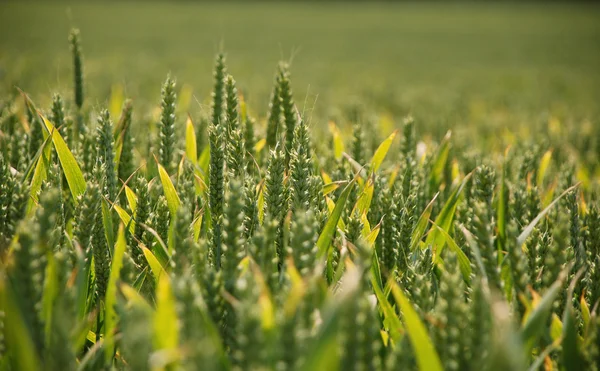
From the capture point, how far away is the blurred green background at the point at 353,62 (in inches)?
209

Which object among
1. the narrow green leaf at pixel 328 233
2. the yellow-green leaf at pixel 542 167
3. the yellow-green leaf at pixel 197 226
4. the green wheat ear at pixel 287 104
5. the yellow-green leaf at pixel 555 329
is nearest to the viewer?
the yellow-green leaf at pixel 555 329

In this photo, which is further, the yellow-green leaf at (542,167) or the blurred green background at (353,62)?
the blurred green background at (353,62)

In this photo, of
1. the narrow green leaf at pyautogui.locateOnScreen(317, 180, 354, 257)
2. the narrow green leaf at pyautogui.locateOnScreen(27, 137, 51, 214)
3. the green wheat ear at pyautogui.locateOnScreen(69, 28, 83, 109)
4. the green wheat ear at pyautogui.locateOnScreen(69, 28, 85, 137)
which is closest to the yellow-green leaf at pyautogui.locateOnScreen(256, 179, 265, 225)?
the narrow green leaf at pyautogui.locateOnScreen(317, 180, 354, 257)

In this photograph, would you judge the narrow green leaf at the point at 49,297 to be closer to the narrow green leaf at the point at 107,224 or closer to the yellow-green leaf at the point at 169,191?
the narrow green leaf at the point at 107,224

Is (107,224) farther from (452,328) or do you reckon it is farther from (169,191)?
(452,328)

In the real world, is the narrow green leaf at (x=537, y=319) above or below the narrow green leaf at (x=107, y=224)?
above

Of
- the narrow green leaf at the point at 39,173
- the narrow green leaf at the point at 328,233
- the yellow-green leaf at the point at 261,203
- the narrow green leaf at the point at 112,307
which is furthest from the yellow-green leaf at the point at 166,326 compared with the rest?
the narrow green leaf at the point at 39,173

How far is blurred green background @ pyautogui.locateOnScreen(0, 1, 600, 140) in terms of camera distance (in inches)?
209

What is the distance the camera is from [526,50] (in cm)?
1722

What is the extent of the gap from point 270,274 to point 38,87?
5.10m

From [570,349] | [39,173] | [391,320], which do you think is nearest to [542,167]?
[570,349]

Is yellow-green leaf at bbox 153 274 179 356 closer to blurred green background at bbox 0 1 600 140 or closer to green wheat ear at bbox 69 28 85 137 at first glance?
blurred green background at bbox 0 1 600 140

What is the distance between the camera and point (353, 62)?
41.9 ft

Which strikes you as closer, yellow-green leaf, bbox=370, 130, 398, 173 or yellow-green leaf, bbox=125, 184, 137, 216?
yellow-green leaf, bbox=125, 184, 137, 216
